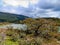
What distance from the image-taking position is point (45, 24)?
1531 inches

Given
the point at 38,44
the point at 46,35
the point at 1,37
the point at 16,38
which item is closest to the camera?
the point at 1,37

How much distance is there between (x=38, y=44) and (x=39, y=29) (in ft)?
→ 46.0

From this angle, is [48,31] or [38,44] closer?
[38,44]

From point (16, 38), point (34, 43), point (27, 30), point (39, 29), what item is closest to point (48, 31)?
point (39, 29)

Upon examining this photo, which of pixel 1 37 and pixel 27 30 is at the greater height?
pixel 1 37

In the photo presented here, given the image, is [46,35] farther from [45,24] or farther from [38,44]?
[38,44]

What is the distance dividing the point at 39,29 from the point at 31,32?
6.24 feet

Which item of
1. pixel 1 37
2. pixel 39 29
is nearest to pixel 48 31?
pixel 39 29

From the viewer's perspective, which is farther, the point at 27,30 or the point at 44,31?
the point at 27,30

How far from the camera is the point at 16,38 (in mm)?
28672

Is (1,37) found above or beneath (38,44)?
above

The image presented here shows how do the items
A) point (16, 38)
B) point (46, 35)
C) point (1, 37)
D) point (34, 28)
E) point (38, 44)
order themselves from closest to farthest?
point (1, 37)
point (38, 44)
point (16, 38)
point (46, 35)
point (34, 28)

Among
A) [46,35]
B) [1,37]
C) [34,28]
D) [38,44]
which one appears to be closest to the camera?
[1,37]

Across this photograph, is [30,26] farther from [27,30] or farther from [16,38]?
[16,38]
